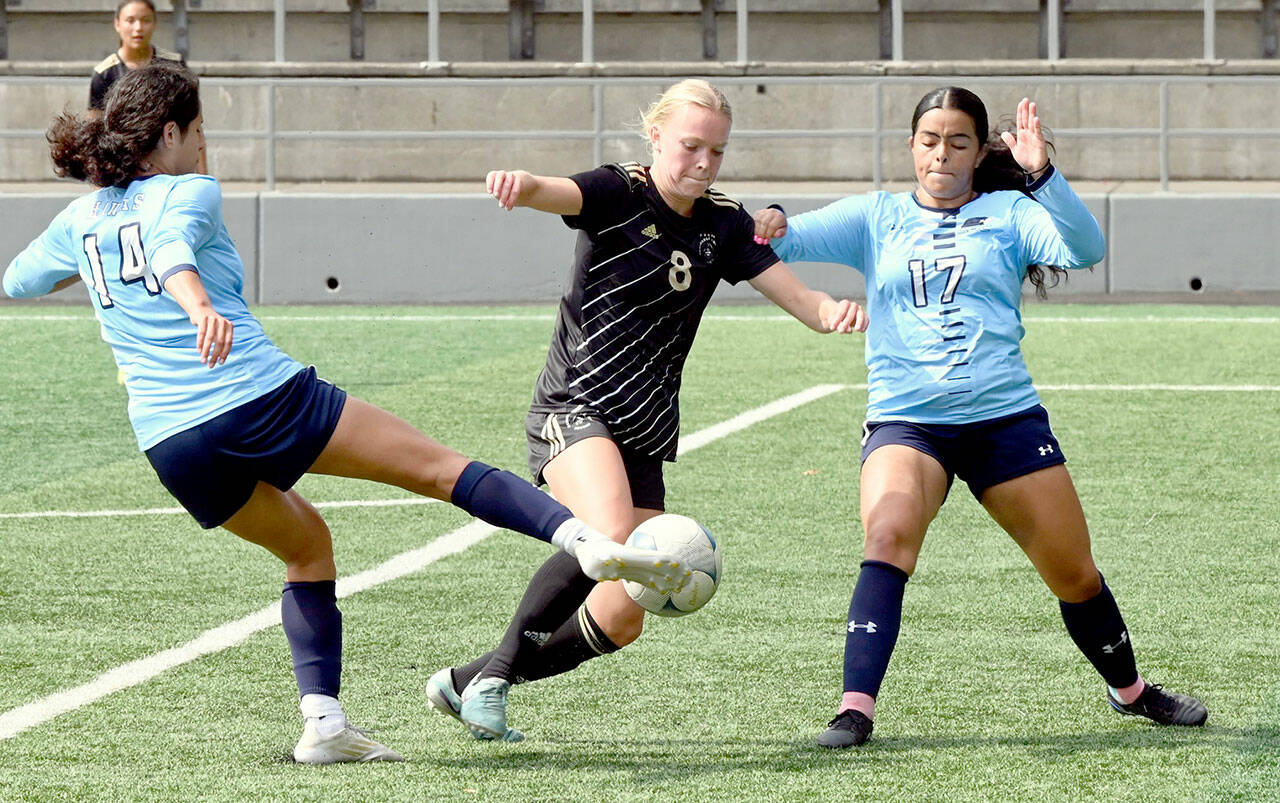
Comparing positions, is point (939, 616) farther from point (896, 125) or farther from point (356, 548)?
point (896, 125)

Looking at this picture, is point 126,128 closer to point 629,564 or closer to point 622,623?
point 629,564

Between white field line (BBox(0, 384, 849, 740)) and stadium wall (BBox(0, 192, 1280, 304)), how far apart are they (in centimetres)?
1027

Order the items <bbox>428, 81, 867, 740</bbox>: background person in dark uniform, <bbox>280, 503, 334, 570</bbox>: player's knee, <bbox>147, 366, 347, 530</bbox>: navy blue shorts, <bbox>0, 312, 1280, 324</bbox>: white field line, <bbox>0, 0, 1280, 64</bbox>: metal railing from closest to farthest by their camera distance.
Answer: <bbox>147, 366, 347, 530</bbox>: navy blue shorts, <bbox>280, 503, 334, 570</bbox>: player's knee, <bbox>428, 81, 867, 740</bbox>: background person in dark uniform, <bbox>0, 312, 1280, 324</bbox>: white field line, <bbox>0, 0, 1280, 64</bbox>: metal railing

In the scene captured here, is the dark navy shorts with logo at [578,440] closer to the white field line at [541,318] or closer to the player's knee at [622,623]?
the player's knee at [622,623]

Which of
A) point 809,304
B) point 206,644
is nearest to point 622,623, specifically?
point 809,304

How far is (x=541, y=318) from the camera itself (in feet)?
54.9

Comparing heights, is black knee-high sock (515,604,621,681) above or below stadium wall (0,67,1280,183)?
below

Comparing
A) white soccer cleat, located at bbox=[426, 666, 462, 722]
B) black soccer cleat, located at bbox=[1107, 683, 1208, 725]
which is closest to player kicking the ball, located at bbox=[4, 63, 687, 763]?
white soccer cleat, located at bbox=[426, 666, 462, 722]

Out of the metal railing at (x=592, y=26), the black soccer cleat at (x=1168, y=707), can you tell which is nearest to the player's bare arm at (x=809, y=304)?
the black soccer cleat at (x=1168, y=707)

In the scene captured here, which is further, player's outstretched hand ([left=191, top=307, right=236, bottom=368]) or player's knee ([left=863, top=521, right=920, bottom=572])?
player's knee ([left=863, top=521, right=920, bottom=572])

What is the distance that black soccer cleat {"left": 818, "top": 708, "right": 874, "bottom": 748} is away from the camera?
15.8 feet

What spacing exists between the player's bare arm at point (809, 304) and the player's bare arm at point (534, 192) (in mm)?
572

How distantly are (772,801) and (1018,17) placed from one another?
23062 mm

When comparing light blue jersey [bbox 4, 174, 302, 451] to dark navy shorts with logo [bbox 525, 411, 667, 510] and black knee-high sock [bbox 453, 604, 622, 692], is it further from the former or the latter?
black knee-high sock [bbox 453, 604, 622, 692]
